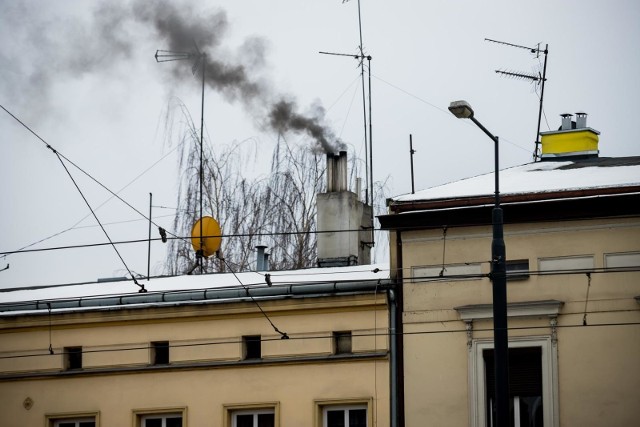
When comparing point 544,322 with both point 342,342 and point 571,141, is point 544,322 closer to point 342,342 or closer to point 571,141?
point 342,342

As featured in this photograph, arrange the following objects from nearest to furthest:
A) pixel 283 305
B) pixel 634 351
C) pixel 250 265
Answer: pixel 634 351 < pixel 283 305 < pixel 250 265

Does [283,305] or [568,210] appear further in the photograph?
[283,305]

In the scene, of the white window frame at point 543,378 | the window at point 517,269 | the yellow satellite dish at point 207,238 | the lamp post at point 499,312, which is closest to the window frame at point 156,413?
the yellow satellite dish at point 207,238

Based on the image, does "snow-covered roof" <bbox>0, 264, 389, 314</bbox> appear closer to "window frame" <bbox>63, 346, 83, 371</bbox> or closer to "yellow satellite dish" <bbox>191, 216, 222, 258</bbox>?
"yellow satellite dish" <bbox>191, 216, 222, 258</bbox>

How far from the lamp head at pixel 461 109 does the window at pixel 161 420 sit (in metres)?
10.9

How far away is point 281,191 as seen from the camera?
46656 millimetres

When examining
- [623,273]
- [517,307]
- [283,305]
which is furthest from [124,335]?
[623,273]

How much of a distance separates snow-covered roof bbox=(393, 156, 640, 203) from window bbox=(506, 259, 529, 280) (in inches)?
54.9

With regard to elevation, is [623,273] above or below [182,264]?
below

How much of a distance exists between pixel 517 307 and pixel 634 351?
2.42 meters

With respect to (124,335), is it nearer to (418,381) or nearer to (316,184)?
(418,381)

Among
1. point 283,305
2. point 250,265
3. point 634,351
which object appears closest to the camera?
point 634,351

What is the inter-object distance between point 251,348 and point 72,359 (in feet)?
14.3

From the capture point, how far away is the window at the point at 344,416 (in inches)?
1162
